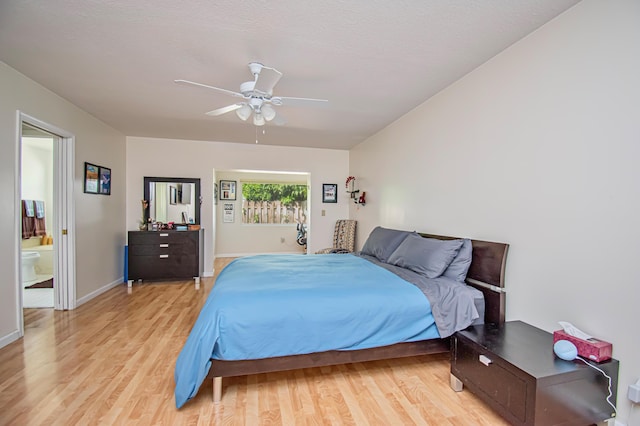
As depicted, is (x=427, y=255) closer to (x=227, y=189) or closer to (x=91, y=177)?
(x=91, y=177)

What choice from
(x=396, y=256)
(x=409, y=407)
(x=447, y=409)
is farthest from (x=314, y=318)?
(x=396, y=256)

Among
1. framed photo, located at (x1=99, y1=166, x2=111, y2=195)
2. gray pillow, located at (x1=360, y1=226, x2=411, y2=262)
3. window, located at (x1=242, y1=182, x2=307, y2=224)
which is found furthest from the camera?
window, located at (x1=242, y1=182, x2=307, y2=224)

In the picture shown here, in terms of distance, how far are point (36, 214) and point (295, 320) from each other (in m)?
5.82

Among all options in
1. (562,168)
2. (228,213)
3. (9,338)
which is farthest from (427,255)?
(228,213)

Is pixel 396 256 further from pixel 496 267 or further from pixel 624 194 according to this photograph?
pixel 624 194

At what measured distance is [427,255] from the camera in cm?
262

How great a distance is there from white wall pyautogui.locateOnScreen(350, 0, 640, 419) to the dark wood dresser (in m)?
3.80

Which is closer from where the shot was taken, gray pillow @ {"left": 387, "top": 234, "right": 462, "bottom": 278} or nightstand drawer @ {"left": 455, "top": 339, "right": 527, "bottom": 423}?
nightstand drawer @ {"left": 455, "top": 339, "right": 527, "bottom": 423}

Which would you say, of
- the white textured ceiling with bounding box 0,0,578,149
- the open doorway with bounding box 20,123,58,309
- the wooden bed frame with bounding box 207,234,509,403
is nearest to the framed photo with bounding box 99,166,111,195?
the white textured ceiling with bounding box 0,0,578,149

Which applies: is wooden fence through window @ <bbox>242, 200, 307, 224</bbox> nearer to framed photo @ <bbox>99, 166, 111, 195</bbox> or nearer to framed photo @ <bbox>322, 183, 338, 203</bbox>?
framed photo @ <bbox>322, 183, 338, 203</bbox>

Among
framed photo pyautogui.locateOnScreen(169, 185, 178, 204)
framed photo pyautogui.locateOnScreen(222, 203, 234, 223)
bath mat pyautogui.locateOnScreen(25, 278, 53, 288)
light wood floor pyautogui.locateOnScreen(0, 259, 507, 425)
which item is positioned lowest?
light wood floor pyautogui.locateOnScreen(0, 259, 507, 425)

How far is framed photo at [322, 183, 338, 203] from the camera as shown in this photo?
226 inches

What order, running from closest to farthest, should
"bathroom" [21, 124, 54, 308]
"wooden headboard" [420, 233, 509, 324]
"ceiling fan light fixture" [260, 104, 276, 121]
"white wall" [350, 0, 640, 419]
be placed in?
"white wall" [350, 0, 640, 419] < "wooden headboard" [420, 233, 509, 324] < "ceiling fan light fixture" [260, 104, 276, 121] < "bathroom" [21, 124, 54, 308]

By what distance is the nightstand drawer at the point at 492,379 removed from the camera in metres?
1.51
